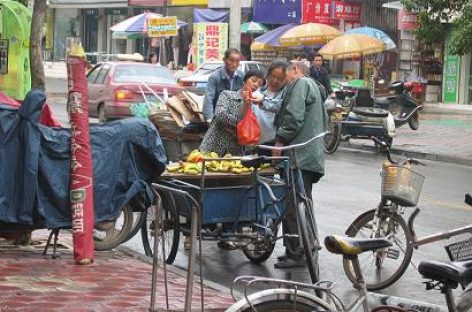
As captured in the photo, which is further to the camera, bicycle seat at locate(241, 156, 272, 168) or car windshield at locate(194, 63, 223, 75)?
car windshield at locate(194, 63, 223, 75)

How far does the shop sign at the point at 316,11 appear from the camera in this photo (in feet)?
106

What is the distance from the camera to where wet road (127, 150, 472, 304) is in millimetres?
8094

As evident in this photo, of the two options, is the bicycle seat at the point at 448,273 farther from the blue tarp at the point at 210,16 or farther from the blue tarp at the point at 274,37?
the blue tarp at the point at 210,16

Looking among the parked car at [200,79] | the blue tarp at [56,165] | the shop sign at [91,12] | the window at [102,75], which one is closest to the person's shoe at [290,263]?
the blue tarp at [56,165]

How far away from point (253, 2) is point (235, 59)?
26363 mm

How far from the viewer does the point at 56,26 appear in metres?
52.8

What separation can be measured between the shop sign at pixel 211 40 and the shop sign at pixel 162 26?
348 centimetres

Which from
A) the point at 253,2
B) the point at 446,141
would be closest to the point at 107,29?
the point at 253,2

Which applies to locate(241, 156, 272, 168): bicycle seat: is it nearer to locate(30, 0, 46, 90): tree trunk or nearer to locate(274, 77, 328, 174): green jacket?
locate(274, 77, 328, 174): green jacket

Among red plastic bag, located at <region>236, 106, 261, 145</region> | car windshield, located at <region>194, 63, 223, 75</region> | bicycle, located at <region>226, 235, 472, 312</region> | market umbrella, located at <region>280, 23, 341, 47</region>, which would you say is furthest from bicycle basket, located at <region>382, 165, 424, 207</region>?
market umbrella, located at <region>280, 23, 341, 47</region>

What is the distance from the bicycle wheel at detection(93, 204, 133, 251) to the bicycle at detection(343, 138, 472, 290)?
207 centimetres

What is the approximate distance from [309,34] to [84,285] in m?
23.2

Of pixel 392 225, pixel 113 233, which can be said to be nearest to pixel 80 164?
pixel 113 233

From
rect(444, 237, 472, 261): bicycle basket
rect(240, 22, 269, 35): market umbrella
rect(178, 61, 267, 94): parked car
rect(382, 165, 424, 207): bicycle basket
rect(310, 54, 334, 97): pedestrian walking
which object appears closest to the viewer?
rect(444, 237, 472, 261): bicycle basket
